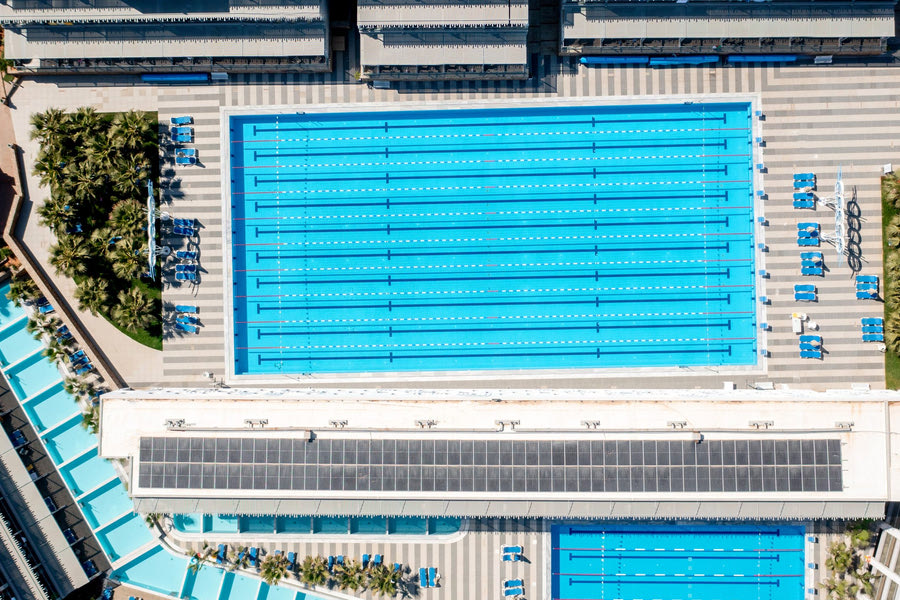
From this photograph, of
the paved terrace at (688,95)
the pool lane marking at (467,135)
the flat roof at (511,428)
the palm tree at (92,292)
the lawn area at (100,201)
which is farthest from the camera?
the pool lane marking at (467,135)

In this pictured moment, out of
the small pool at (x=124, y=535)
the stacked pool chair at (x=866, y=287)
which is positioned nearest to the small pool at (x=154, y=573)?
the small pool at (x=124, y=535)

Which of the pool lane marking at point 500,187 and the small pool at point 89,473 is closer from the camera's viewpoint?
the pool lane marking at point 500,187

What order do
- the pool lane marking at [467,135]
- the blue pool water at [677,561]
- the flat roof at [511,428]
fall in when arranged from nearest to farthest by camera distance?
the flat roof at [511,428]
the blue pool water at [677,561]
the pool lane marking at [467,135]

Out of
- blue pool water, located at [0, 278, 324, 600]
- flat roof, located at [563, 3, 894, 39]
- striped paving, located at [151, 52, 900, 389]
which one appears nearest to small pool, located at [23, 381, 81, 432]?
blue pool water, located at [0, 278, 324, 600]

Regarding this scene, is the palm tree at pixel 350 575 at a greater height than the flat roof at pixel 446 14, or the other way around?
the flat roof at pixel 446 14

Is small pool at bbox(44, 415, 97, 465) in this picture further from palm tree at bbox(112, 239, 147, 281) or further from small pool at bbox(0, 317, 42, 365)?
palm tree at bbox(112, 239, 147, 281)

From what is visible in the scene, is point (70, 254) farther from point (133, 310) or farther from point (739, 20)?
point (739, 20)

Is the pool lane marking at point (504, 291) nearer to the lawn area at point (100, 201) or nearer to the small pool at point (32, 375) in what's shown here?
the lawn area at point (100, 201)

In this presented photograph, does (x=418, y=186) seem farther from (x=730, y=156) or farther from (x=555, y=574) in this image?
(x=555, y=574)
